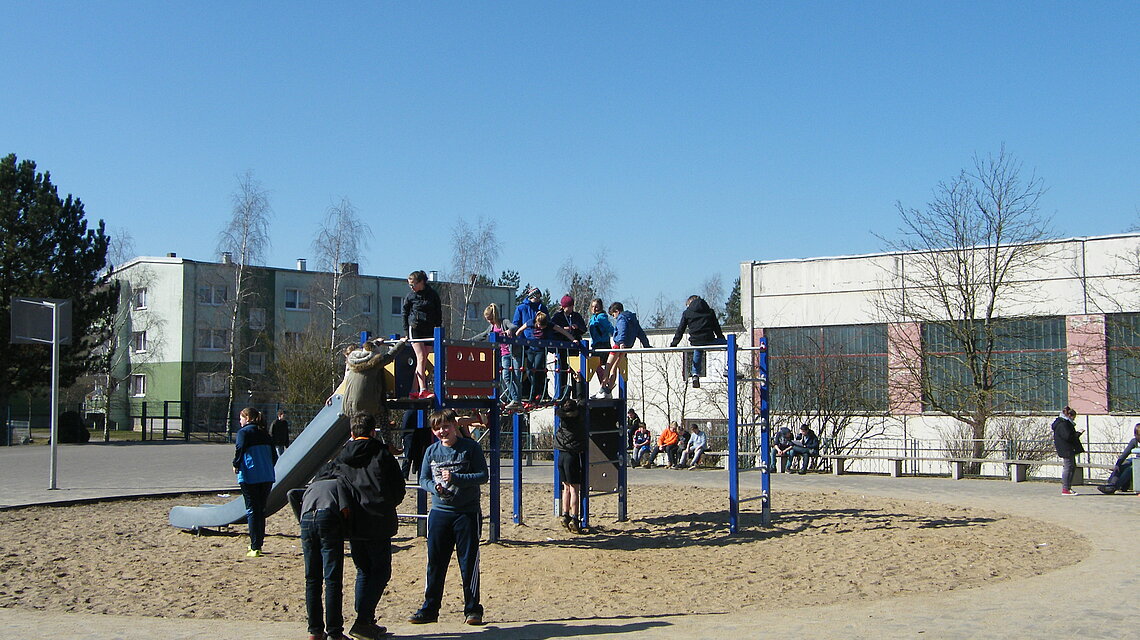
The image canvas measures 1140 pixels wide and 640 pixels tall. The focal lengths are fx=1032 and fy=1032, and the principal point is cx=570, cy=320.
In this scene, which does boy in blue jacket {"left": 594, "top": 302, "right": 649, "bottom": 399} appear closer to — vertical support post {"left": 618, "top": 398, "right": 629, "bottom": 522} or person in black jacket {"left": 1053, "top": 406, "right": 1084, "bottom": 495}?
vertical support post {"left": 618, "top": 398, "right": 629, "bottom": 522}

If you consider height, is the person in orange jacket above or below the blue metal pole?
below

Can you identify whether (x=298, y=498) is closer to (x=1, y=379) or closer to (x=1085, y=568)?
(x=1085, y=568)

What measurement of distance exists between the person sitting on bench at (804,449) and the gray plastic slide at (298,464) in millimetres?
16093

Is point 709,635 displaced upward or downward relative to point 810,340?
downward

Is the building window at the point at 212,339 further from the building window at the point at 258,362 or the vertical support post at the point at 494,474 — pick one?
the vertical support post at the point at 494,474

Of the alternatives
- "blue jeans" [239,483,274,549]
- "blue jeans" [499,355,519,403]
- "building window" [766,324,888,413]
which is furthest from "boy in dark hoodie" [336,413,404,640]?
"building window" [766,324,888,413]

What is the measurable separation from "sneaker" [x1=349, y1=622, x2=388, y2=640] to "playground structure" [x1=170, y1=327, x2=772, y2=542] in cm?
428

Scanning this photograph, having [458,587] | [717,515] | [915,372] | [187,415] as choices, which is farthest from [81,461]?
[915,372]

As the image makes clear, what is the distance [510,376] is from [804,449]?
51.0 ft

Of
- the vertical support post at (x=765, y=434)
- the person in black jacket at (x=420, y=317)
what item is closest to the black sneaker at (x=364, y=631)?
the person in black jacket at (x=420, y=317)

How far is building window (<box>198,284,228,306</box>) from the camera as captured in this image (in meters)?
54.1

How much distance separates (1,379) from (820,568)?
36578mm

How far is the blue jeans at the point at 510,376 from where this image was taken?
12.7m

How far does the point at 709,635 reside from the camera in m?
7.64
